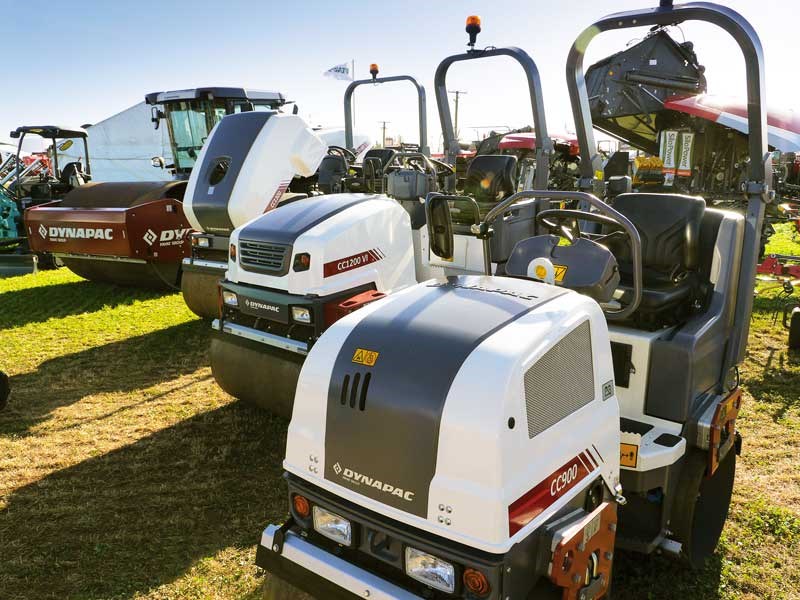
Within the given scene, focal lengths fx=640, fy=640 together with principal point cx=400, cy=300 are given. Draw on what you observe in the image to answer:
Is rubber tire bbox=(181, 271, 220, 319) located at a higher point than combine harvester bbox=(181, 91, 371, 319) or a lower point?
lower

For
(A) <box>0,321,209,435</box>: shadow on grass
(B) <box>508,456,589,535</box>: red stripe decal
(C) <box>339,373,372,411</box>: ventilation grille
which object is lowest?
(A) <box>0,321,209,435</box>: shadow on grass

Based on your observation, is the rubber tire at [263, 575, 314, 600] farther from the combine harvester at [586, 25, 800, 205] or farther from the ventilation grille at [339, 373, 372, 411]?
the combine harvester at [586, 25, 800, 205]

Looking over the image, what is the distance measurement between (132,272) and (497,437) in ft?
22.6

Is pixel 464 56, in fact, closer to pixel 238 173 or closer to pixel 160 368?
pixel 238 173

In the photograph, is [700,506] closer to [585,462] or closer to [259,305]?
[585,462]

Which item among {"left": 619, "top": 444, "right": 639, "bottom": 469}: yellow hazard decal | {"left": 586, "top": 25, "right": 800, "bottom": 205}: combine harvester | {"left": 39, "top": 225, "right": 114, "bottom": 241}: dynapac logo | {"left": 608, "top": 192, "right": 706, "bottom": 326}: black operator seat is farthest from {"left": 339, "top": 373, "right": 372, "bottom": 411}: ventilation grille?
{"left": 586, "top": 25, "right": 800, "bottom": 205}: combine harvester

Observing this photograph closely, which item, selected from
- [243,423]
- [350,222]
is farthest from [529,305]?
[243,423]

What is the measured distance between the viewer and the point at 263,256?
3.71 meters

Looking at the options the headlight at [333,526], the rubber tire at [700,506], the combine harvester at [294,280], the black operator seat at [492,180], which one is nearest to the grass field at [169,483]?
the rubber tire at [700,506]

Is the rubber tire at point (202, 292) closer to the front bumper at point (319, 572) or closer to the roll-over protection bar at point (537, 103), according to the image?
the roll-over protection bar at point (537, 103)

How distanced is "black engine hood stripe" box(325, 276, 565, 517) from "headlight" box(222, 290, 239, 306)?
6.92 feet

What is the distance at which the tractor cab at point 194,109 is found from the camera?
8.16 meters

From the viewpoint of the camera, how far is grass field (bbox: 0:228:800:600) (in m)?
2.61

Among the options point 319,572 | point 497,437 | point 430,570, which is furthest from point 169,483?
point 497,437
